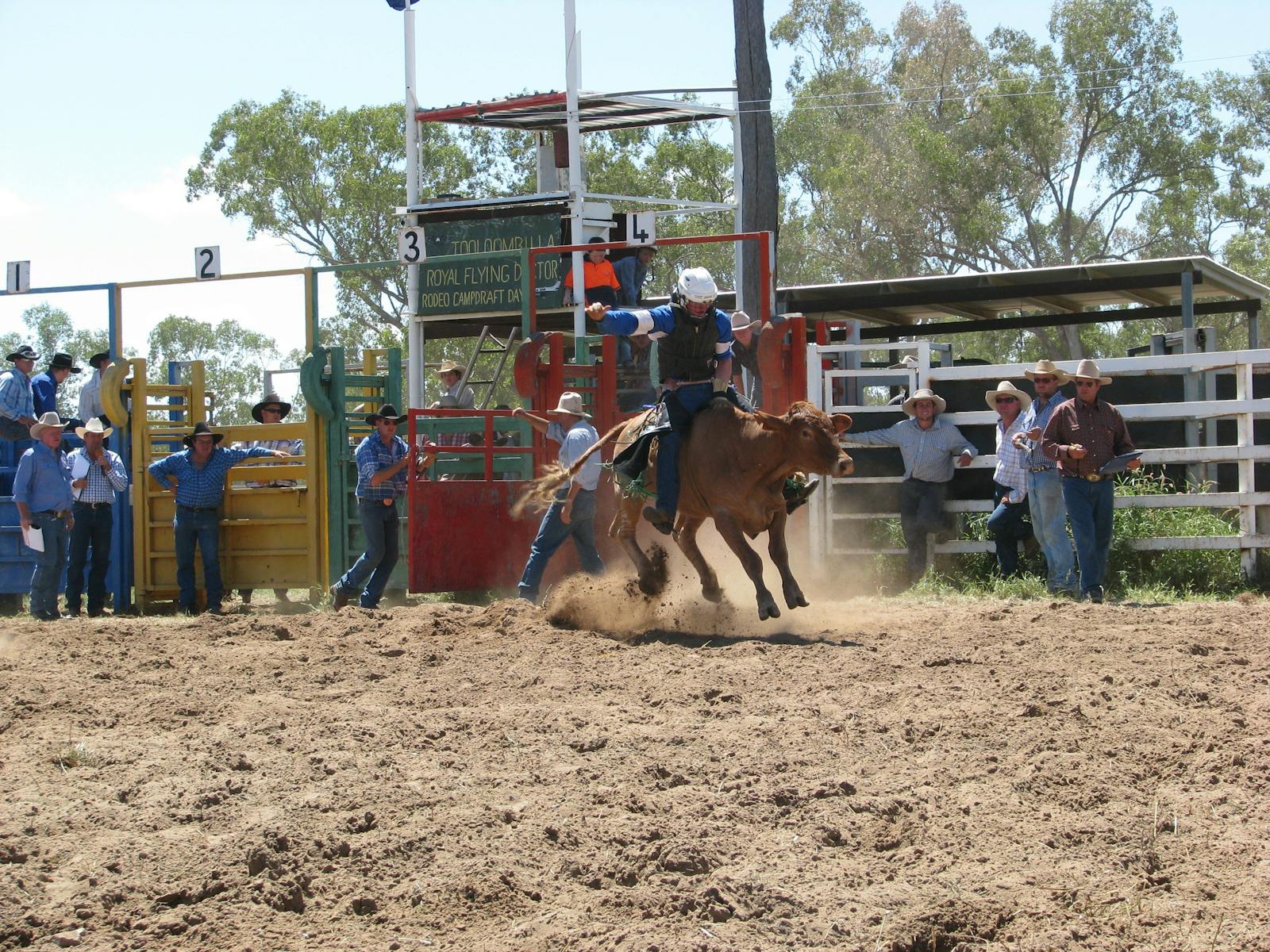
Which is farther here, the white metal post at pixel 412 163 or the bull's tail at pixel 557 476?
the white metal post at pixel 412 163

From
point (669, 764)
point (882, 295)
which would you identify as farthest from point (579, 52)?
point (669, 764)

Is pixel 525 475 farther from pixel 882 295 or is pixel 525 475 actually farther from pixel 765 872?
pixel 765 872

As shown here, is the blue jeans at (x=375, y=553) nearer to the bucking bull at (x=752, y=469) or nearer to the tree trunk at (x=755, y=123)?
the bucking bull at (x=752, y=469)

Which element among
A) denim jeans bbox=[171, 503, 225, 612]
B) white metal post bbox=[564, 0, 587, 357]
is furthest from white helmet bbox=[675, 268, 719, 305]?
denim jeans bbox=[171, 503, 225, 612]

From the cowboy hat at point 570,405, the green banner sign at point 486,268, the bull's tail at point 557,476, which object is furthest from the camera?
the green banner sign at point 486,268

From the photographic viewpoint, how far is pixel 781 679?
691cm

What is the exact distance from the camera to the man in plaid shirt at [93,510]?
12250mm

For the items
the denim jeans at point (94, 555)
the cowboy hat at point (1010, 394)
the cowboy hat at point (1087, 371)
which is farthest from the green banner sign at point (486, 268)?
the cowboy hat at point (1087, 371)

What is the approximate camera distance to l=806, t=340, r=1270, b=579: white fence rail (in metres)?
10.8

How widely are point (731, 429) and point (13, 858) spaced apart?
17.8 ft

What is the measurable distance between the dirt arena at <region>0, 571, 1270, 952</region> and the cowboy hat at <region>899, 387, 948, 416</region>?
145 inches

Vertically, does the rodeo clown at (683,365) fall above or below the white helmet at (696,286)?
below

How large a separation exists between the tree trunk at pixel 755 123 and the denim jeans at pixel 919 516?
5.33 meters

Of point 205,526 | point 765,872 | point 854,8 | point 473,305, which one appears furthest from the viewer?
point 854,8
